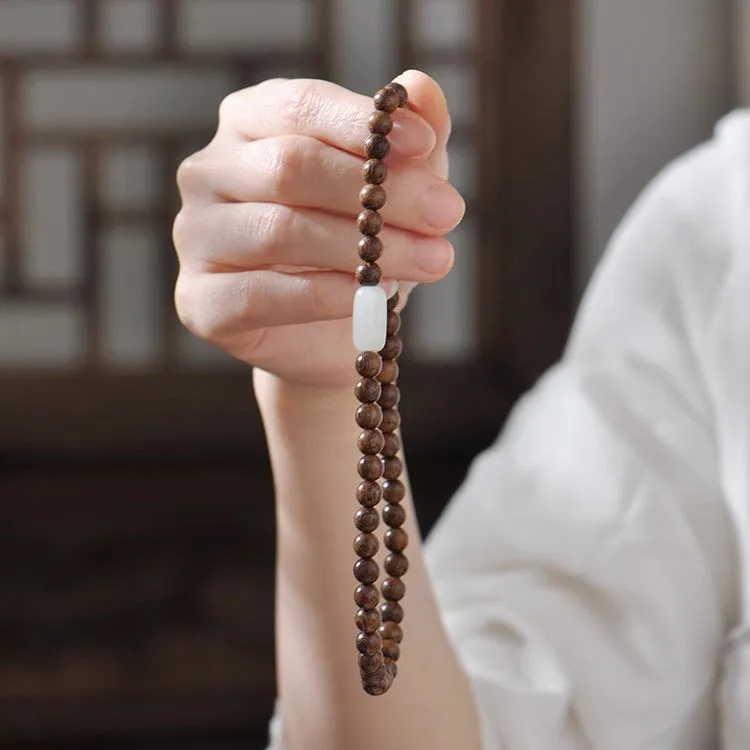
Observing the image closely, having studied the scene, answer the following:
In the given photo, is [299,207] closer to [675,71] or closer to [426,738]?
[426,738]

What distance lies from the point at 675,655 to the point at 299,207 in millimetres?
510

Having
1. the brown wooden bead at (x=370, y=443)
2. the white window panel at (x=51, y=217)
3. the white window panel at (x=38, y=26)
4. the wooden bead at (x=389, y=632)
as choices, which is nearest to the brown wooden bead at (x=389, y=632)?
the wooden bead at (x=389, y=632)

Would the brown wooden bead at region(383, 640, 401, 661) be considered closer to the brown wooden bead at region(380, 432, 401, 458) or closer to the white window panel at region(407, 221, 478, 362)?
the brown wooden bead at region(380, 432, 401, 458)

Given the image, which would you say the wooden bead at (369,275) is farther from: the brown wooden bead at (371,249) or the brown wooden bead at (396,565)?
the brown wooden bead at (396,565)

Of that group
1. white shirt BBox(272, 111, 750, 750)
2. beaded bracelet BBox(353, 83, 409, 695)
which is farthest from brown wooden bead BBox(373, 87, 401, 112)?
white shirt BBox(272, 111, 750, 750)

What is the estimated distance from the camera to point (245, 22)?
146cm

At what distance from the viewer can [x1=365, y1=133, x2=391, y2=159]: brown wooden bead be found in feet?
1.35

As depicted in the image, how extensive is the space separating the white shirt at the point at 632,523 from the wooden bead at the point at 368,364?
33 centimetres

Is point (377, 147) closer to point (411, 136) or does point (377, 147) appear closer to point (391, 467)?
point (411, 136)

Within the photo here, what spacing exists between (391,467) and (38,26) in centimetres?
122

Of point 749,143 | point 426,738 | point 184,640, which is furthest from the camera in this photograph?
point 184,640

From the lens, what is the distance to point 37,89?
1.46 metres

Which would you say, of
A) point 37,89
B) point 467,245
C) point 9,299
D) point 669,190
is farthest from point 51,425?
point 669,190

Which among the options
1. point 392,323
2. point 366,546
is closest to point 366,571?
point 366,546
